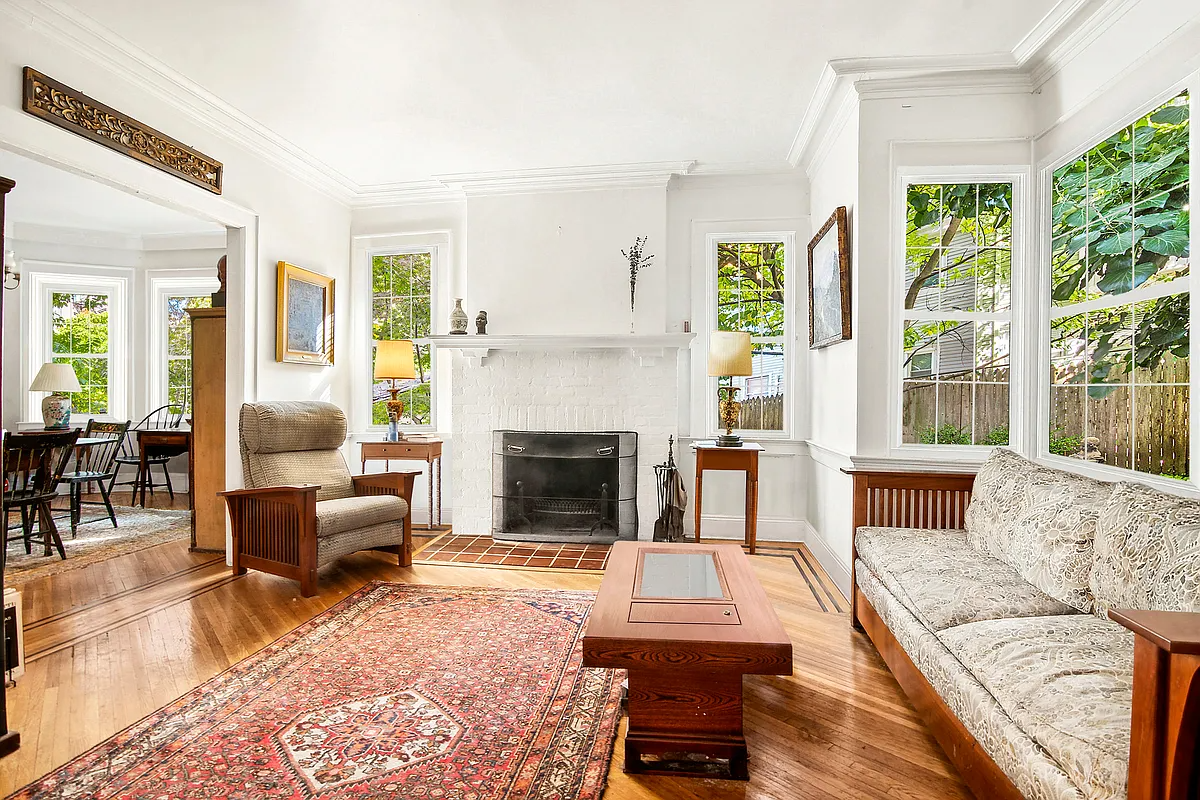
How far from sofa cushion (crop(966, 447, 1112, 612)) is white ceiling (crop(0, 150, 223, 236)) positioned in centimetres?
510

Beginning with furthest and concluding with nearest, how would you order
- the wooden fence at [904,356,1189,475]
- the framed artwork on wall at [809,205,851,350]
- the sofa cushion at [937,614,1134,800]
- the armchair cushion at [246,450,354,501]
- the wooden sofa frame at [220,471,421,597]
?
the armchair cushion at [246,450,354,501]
the framed artwork on wall at [809,205,851,350]
the wooden sofa frame at [220,471,421,597]
the wooden fence at [904,356,1189,475]
the sofa cushion at [937,614,1134,800]

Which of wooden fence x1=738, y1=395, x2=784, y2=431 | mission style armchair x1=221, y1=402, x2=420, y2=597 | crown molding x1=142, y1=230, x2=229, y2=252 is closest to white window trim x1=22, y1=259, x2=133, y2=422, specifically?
crown molding x1=142, y1=230, x2=229, y2=252

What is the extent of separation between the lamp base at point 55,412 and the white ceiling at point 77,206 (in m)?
1.65

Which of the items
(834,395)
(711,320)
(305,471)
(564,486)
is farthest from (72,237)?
(834,395)

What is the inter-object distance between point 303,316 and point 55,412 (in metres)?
2.79

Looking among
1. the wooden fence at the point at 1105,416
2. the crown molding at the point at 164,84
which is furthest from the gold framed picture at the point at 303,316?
the wooden fence at the point at 1105,416

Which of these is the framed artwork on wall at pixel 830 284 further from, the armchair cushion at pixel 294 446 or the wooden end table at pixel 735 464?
the armchair cushion at pixel 294 446

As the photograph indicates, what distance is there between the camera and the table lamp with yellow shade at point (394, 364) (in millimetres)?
4484

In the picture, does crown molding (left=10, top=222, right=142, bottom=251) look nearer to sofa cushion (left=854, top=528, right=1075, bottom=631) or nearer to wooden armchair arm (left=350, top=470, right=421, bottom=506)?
wooden armchair arm (left=350, top=470, right=421, bottom=506)

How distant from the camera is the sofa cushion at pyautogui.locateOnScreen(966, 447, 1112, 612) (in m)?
1.88

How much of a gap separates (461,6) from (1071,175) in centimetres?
277

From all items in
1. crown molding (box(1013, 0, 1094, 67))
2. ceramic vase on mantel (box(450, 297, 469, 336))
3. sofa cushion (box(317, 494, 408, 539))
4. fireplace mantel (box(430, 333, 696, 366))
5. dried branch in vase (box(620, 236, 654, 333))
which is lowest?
sofa cushion (box(317, 494, 408, 539))

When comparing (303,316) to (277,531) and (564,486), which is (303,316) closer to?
(277,531)

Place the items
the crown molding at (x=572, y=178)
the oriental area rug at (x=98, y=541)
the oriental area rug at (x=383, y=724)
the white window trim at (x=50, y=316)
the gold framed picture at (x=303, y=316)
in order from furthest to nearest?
the white window trim at (x=50, y=316)
the crown molding at (x=572, y=178)
the gold framed picture at (x=303, y=316)
the oriental area rug at (x=98, y=541)
the oriental area rug at (x=383, y=724)
